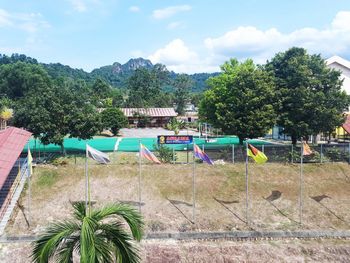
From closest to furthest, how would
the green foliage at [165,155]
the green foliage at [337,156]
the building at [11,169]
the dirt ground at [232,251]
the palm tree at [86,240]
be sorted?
the palm tree at [86,240]
the dirt ground at [232,251]
the building at [11,169]
the green foliage at [165,155]
the green foliage at [337,156]

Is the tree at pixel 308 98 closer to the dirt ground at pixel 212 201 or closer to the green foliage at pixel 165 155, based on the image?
the dirt ground at pixel 212 201

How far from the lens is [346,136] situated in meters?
45.9

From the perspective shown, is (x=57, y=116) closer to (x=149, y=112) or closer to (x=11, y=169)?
(x=11, y=169)

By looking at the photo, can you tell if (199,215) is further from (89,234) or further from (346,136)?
(346,136)


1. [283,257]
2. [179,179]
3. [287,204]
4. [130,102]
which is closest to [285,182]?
[287,204]

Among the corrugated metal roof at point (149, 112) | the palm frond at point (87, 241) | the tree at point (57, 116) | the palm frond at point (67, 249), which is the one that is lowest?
the palm frond at point (67, 249)

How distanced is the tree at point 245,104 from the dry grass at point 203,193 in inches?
209

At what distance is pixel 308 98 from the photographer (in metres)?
32.8

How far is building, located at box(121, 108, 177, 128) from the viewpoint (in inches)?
2950

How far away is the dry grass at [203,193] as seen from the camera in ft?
69.7

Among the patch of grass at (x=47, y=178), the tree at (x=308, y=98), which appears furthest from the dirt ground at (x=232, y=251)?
the tree at (x=308, y=98)

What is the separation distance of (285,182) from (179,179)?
745 centimetres

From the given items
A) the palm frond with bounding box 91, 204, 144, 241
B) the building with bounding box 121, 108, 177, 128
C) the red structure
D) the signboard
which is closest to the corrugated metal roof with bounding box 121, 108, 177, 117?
the building with bounding box 121, 108, 177, 128

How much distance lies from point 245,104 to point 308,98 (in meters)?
5.49
